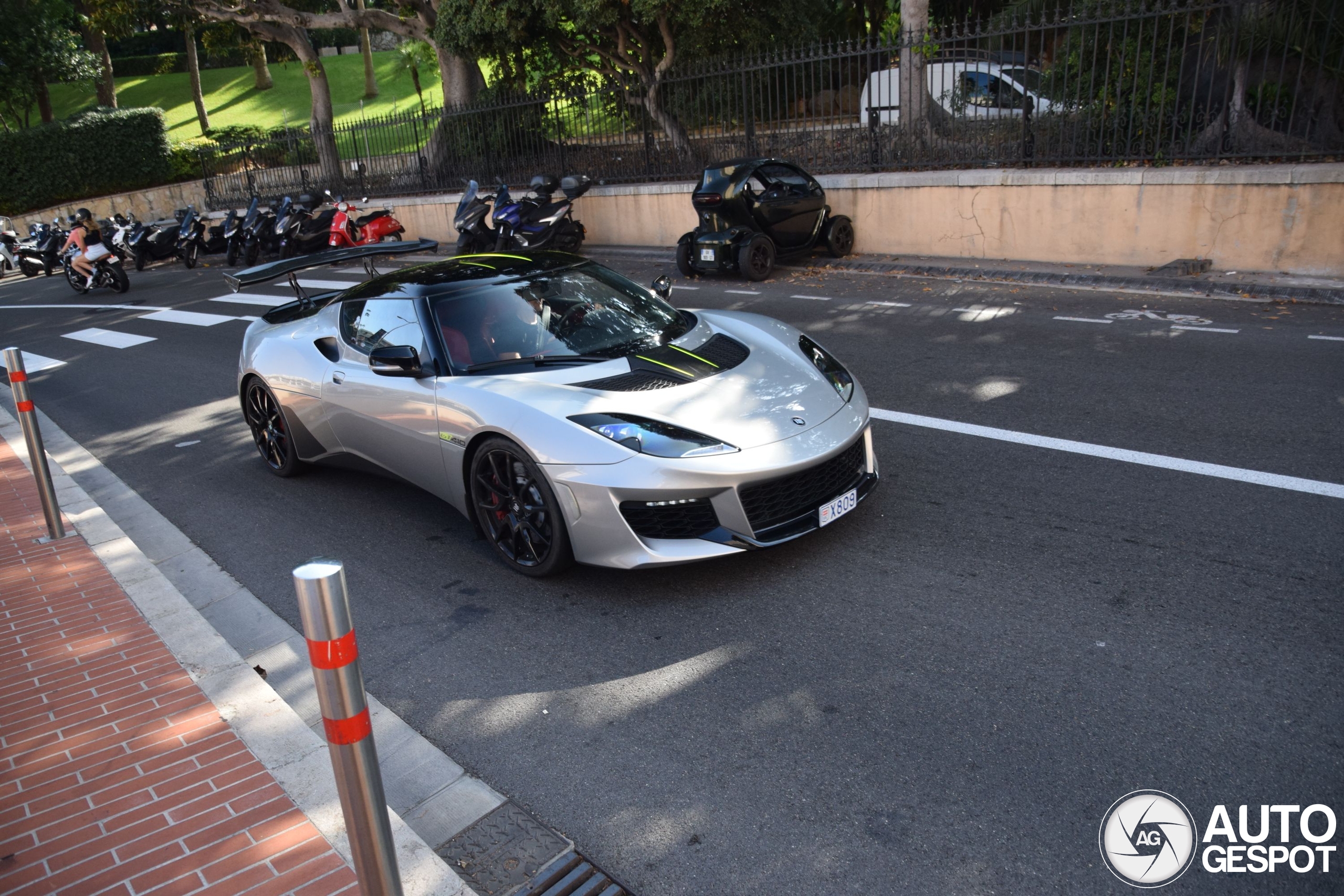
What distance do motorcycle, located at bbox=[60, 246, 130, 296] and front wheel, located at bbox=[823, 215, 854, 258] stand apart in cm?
1351

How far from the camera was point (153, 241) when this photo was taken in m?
22.0

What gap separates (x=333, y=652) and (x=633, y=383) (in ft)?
8.94

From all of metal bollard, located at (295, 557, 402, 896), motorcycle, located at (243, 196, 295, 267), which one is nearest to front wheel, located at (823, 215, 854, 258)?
metal bollard, located at (295, 557, 402, 896)

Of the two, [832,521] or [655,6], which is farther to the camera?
[655,6]

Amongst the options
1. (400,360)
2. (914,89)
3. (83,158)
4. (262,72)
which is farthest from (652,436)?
(262,72)

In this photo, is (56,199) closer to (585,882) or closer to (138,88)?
(138,88)

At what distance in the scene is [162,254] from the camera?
2239 cm

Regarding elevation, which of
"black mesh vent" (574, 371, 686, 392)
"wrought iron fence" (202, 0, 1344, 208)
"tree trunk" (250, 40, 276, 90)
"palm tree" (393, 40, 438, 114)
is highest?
"tree trunk" (250, 40, 276, 90)

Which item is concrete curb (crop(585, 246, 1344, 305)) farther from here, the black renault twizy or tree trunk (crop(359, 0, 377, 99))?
tree trunk (crop(359, 0, 377, 99))

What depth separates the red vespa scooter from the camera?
60.4ft

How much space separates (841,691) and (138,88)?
65144mm

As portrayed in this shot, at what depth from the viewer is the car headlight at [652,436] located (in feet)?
14.1

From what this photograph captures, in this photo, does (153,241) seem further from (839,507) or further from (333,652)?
(333,652)

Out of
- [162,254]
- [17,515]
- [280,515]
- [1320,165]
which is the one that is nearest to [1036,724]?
[280,515]
